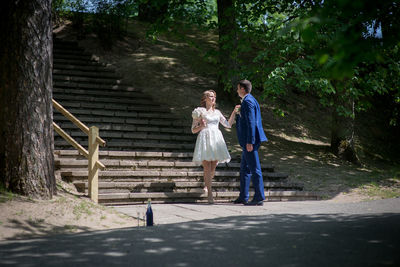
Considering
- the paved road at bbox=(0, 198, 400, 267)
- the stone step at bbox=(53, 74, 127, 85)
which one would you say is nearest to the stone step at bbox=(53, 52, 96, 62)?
the stone step at bbox=(53, 74, 127, 85)

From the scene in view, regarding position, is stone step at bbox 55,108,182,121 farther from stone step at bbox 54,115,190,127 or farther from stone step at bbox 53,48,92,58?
stone step at bbox 53,48,92,58

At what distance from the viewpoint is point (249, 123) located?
757 centimetres

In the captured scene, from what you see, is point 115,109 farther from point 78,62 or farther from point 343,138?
point 343,138

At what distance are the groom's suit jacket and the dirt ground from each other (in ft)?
8.18

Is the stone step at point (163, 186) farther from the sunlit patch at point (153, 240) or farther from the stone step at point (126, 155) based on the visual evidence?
the sunlit patch at point (153, 240)

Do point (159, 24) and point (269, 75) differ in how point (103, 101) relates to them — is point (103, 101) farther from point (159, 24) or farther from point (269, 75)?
point (269, 75)

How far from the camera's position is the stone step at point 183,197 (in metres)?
7.83

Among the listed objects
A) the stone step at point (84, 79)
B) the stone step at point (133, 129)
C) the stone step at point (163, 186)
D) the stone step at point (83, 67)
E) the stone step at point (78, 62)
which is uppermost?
the stone step at point (78, 62)

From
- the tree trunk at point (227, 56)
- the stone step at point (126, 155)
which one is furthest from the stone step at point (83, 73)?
the stone step at point (126, 155)

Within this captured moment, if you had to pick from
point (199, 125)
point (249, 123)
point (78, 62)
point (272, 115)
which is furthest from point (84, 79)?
point (249, 123)

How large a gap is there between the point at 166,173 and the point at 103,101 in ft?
16.5

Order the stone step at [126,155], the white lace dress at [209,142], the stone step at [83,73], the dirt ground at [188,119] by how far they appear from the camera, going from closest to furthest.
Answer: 1. the dirt ground at [188,119]
2. the white lace dress at [209,142]
3. the stone step at [126,155]
4. the stone step at [83,73]

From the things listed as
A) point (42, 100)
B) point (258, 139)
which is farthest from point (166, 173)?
point (42, 100)

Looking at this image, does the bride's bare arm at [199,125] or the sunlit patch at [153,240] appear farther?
the bride's bare arm at [199,125]
